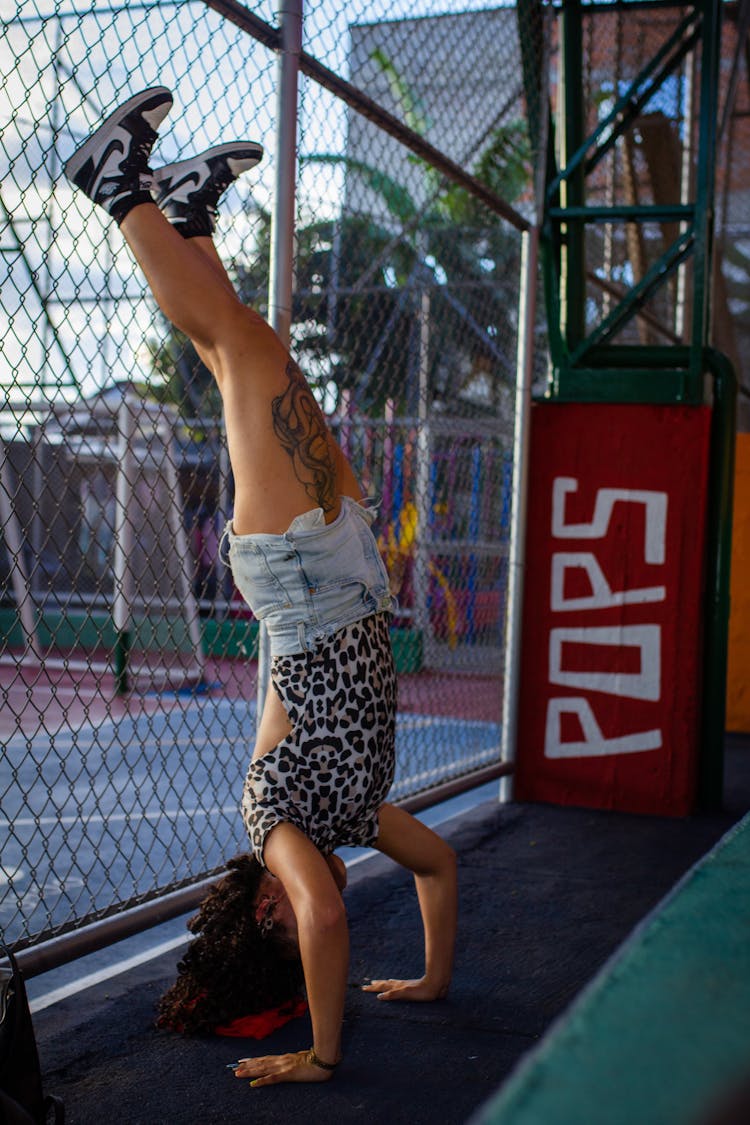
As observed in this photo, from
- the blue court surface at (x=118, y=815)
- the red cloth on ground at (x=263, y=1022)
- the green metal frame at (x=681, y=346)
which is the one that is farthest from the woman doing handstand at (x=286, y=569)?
the green metal frame at (x=681, y=346)

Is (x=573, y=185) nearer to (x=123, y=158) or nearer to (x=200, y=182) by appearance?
(x=200, y=182)

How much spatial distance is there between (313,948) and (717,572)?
3.70 meters

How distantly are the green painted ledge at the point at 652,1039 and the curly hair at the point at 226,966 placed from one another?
2.11 meters

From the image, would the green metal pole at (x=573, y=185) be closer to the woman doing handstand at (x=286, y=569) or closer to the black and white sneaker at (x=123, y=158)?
the woman doing handstand at (x=286, y=569)

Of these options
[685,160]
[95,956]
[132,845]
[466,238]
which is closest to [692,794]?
[132,845]

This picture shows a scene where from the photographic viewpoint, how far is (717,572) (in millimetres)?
5645

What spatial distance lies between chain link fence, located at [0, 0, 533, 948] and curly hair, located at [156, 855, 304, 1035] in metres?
0.32

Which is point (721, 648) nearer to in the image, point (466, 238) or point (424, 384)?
point (424, 384)

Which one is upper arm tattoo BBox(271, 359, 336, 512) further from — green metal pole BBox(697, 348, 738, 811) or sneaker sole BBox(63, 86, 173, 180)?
green metal pole BBox(697, 348, 738, 811)

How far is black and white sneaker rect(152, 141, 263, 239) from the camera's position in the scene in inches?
118

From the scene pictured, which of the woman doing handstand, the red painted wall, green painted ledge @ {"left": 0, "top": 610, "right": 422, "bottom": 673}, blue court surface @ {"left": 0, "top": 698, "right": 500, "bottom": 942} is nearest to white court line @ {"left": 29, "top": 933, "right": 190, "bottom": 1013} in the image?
blue court surface @ {"left": 0, "top": 698, "right": 500, "bottom": 942}

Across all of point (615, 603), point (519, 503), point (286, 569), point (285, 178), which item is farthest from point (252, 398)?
point (615, 603)

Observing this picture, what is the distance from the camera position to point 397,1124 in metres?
2.51

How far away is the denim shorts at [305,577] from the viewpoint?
111 inches
